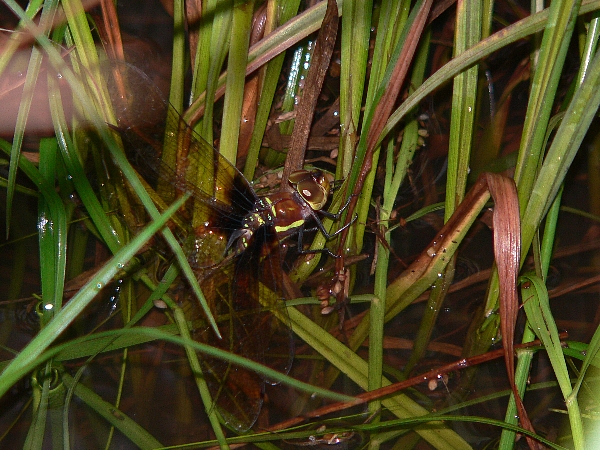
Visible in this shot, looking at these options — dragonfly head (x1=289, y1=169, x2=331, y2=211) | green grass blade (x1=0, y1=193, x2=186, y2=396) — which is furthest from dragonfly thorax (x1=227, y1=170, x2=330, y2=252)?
green grass blade (x1=0, y1=193, x2=186, y2=396)

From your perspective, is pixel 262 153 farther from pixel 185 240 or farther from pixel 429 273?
pixel 429 273

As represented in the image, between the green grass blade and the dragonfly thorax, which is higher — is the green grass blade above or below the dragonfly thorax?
below

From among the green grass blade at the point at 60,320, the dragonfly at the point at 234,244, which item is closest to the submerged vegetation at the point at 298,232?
the dragonfly at the point at 234,244

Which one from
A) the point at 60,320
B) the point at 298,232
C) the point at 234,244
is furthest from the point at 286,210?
the point at 60,320

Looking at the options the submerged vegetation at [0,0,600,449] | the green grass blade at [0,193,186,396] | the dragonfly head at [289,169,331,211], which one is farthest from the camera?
the dragonfly head at [289,169,331,211]

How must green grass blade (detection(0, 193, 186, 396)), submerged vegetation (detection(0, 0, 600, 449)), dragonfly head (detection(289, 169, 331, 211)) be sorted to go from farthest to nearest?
dragonfly head (detection(289, 169, 331, 211)) < submerged vegetation (detection(0, 0, 600, 449)) < green grass blade (detection(0, 193, 186, 396))

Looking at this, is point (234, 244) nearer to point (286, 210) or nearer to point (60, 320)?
point (286, 210)

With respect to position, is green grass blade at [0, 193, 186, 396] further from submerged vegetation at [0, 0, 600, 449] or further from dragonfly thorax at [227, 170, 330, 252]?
dragonfly thorax at [227, 170, 330, 252]

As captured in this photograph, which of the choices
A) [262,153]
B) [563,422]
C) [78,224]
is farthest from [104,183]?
[563,422]
